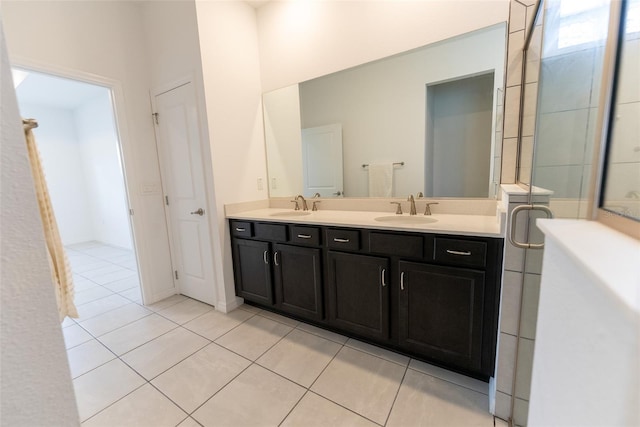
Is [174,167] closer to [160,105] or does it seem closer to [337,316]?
[160,105]

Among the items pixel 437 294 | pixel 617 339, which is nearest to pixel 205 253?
pixel 437 294

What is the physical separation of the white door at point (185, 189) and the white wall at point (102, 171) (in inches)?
95.9

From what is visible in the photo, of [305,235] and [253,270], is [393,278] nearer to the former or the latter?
[305,235]

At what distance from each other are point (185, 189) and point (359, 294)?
188cm

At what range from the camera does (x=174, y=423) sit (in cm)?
131

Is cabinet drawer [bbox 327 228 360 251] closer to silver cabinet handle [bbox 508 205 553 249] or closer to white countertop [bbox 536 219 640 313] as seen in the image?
silver cabinet handle [bbox 508 205 553 249]

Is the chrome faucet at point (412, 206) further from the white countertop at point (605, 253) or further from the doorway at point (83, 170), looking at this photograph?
the doorway at point (83, 170)

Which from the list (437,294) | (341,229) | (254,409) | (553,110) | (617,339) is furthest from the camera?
→ (341,229)

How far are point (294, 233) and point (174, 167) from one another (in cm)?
146


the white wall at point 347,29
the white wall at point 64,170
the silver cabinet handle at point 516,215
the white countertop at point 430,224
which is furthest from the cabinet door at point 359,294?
the white wall at point 64,170

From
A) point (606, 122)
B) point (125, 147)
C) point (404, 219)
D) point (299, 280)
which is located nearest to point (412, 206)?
point (404, 219)

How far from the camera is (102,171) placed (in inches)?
192

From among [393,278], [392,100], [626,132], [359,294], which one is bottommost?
[359,294]

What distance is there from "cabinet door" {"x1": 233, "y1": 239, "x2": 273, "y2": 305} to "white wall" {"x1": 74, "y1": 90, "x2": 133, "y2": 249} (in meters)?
3.14
